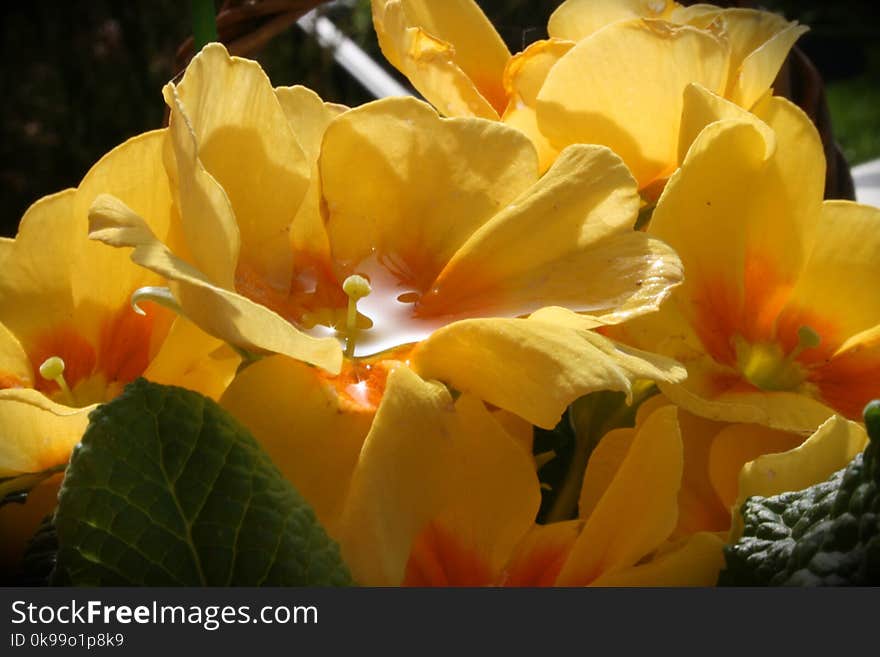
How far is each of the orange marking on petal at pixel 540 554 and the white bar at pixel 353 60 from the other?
5.03 feet

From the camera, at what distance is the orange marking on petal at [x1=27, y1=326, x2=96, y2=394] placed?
0.49m

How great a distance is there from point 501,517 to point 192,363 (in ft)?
0.38

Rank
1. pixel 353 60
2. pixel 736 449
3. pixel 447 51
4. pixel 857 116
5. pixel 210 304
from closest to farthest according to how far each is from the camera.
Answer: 1. pixel 210 304
2. pixel 736 449
3. pixel 447 51
4. pixel 353 60
5. pixel 857 116

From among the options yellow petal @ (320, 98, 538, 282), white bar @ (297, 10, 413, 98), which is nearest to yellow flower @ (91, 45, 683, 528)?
yellow petal @ (320, 98, 538, 282)

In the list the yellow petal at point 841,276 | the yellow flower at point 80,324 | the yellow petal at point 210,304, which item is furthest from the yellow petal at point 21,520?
the yellow petal at point 841,276

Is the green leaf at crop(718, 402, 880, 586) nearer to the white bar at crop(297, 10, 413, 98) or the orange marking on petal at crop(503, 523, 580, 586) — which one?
the orange marking on petal at crop(503, 523, 580, 586)

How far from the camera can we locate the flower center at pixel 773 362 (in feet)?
1.72

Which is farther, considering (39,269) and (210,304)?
(39,269)

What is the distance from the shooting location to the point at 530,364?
0.37 m

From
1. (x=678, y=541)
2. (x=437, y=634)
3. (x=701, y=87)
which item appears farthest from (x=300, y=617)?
(x=701, y=87)

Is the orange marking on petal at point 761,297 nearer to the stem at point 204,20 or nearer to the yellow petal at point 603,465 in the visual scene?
the yellow petal at point 603,465

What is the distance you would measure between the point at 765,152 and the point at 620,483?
0.15 metres

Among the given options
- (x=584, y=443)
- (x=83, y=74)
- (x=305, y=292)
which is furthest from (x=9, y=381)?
(x=83, y=74)

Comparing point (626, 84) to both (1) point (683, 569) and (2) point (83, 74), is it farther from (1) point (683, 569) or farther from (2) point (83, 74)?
(2) point (83, 74)
